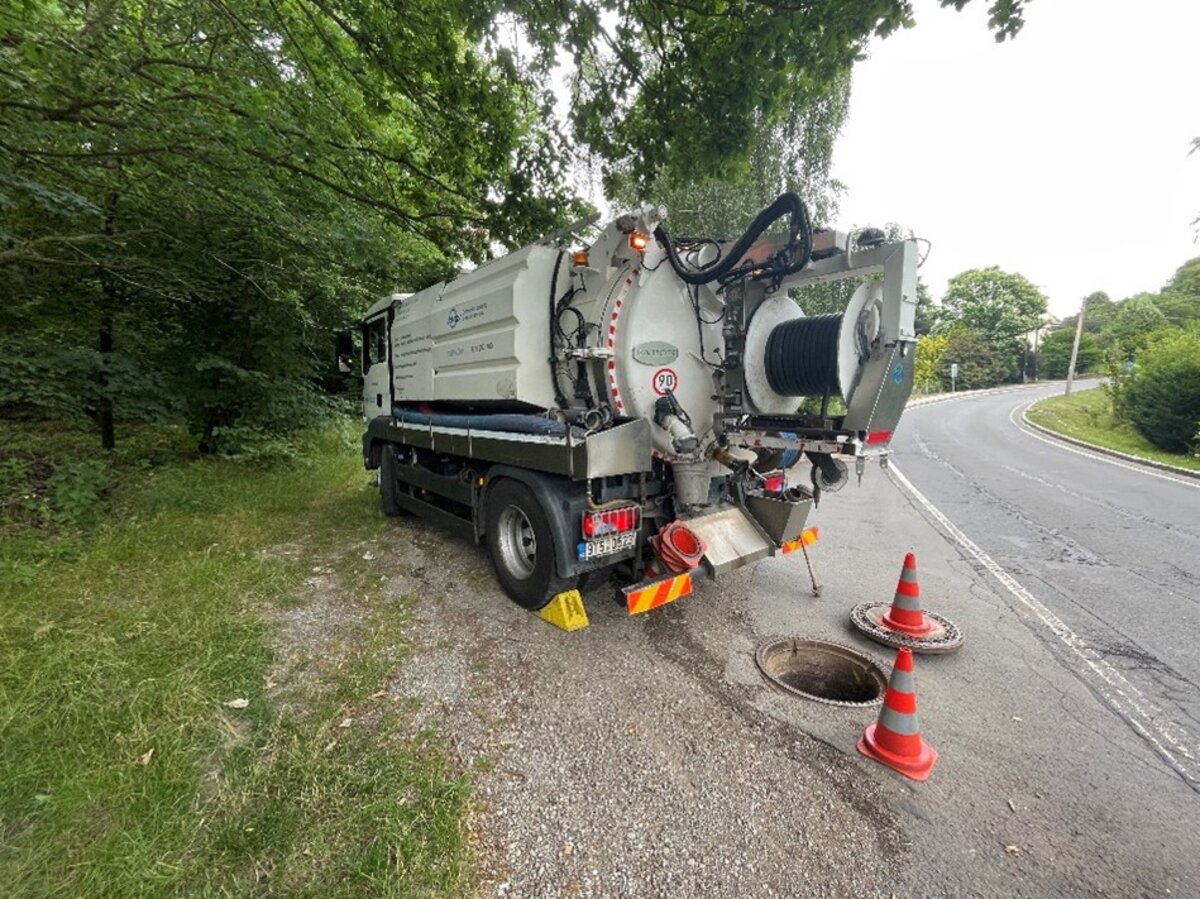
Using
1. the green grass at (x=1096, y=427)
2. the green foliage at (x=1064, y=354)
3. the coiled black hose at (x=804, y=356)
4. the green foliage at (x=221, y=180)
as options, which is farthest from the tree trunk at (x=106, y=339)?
the green foliage at (x=1064, y=354)

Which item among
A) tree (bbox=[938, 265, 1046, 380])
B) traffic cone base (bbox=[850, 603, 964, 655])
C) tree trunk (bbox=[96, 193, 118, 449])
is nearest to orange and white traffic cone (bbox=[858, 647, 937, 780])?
traffic cone base (bbox=[850, 603, 964, 655])

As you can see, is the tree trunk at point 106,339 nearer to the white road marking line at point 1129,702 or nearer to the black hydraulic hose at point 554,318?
the black hydraulic hose at point 554,318

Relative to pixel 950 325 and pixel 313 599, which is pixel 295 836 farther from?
pixel 950 325

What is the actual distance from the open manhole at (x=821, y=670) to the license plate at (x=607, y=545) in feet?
3.63

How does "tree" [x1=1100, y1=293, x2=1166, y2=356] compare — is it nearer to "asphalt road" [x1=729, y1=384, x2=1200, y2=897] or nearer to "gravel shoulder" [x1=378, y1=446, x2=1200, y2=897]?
"asphalt road" [x1=729, y1=384, x2=1200, y2=897]

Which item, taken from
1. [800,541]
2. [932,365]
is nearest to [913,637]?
[800,541]

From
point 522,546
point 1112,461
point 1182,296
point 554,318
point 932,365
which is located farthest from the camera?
point 1182,296

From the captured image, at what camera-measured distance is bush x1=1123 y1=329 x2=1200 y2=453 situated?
1330cm

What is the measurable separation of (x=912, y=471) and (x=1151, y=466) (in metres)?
6.32

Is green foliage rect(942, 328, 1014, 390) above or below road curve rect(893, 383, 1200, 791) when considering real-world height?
above

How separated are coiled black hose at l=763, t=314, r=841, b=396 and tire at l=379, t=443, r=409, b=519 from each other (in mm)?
4601

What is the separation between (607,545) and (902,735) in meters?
1.86

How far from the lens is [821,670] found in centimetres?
327

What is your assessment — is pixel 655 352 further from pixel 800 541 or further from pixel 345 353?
pixel 345 353
